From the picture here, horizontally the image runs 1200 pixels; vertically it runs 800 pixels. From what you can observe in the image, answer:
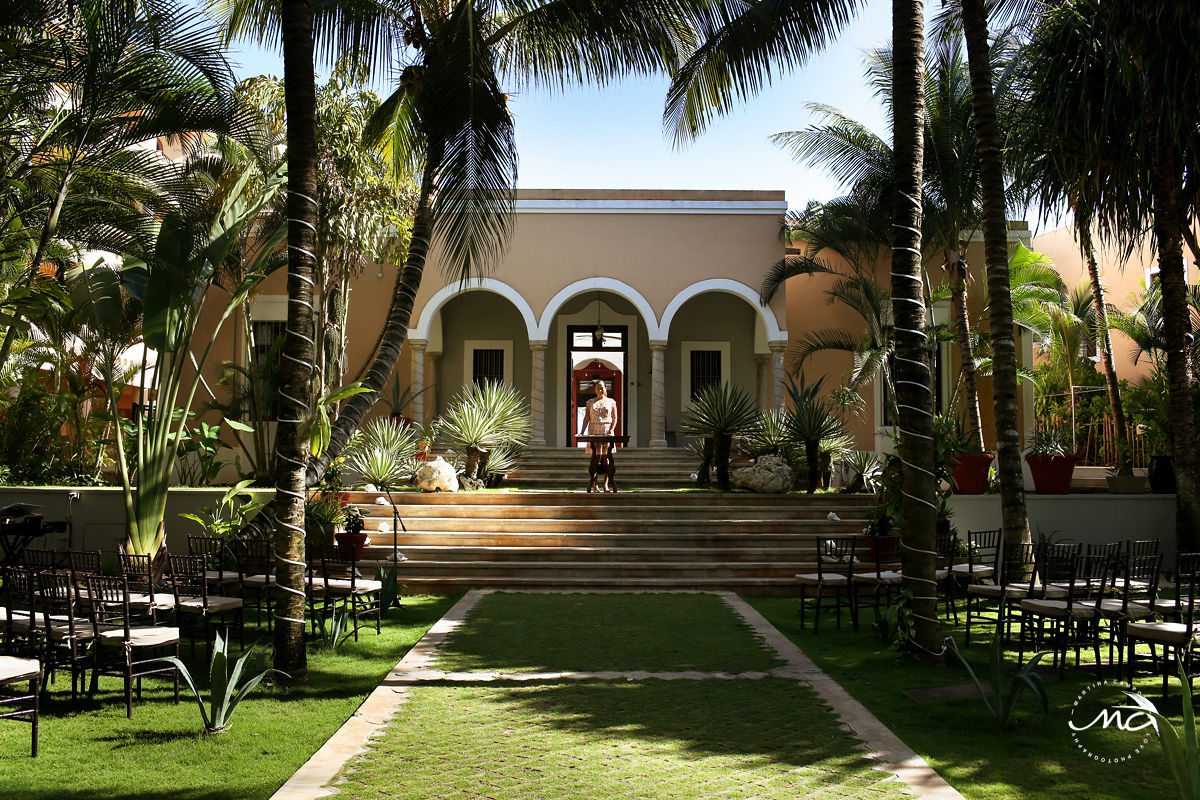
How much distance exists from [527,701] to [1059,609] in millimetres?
3878

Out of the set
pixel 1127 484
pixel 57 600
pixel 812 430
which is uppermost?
pixel 812 430

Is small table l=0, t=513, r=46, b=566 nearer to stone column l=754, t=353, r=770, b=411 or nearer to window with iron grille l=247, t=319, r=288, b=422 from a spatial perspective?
window with iron grille l=247, t=319, r=288, b=422

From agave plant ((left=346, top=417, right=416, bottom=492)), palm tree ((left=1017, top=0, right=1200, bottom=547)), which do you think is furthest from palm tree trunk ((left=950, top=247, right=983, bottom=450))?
agave plant ((left=346, top=417, right=416, bottom=492))

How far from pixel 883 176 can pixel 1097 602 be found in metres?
11.7

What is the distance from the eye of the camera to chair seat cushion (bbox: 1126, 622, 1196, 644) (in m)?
5.80

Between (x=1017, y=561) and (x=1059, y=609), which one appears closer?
(x=1059, y=609)

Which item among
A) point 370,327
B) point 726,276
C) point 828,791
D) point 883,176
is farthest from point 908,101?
point 370,327

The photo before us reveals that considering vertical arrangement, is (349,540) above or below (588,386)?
below

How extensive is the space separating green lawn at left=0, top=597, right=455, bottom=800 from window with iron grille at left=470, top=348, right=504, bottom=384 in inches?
588

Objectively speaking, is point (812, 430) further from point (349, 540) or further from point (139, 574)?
point (139, 574)

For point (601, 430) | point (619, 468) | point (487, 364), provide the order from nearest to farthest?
1. point (601, 430)
2. point (619, 468)
3. point (487, 364)

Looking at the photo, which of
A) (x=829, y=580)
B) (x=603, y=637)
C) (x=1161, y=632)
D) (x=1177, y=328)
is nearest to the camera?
(x=1161, y=632)

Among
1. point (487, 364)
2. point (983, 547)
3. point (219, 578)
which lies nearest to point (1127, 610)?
point (983, 547)

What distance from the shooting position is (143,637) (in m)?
6.05
